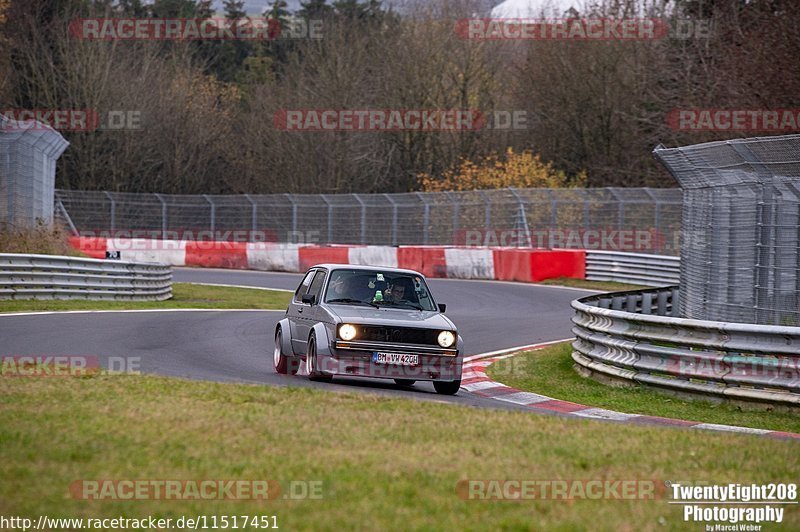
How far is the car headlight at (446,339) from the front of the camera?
12.3 m

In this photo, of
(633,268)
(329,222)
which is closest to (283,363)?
(633,268)

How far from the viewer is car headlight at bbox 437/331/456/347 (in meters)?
12.3

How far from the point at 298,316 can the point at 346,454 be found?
653 centimetres

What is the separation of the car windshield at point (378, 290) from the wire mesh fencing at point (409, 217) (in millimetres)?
20182

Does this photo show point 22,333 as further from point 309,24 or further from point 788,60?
point 309,24

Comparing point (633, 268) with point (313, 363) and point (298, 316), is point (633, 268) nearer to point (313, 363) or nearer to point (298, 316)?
point (298, 316)

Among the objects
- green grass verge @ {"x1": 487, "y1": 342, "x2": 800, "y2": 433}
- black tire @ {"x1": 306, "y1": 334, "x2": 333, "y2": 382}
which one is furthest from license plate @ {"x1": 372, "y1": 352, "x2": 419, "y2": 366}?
green grass verge @ {"x1": 487, "y1": 342, "x2": 800, "y2": 433}

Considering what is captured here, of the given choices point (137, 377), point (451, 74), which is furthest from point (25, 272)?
point (451, 74)

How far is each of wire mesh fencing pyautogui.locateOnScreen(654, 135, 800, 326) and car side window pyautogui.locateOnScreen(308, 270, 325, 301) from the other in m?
5.53

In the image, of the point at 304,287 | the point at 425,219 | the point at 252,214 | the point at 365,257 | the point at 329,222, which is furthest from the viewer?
the point at 252,214

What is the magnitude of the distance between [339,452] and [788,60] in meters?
31.8

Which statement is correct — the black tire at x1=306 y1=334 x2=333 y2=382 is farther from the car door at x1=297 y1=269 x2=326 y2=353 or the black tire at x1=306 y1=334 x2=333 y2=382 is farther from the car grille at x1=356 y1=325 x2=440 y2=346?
the car grille at x1=356 y1=325 x2=440 y2=346

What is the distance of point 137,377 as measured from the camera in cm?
1079

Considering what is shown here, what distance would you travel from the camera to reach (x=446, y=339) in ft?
40.4
